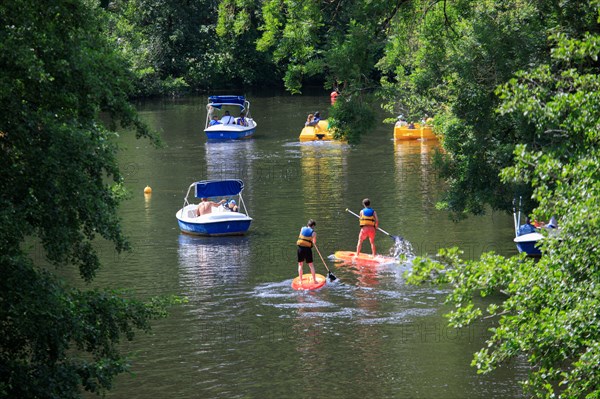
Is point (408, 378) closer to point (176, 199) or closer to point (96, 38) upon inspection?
point (96, 38)

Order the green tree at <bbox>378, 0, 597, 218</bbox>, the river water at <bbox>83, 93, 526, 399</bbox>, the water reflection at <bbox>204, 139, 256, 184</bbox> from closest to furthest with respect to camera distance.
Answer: the river water at <bbox>83, 93, 526, 399</bbox> < the green tree at <bbox>378, 0, 597, 218</bbox> < the water reflection at <bbox>204, 139, 256, 184</bbox>

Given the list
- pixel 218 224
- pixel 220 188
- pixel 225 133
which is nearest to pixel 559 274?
pixel 218 224

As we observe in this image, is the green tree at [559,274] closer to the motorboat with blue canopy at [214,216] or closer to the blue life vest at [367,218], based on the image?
the blue life vest at [367,218]

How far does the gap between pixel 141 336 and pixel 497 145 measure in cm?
834

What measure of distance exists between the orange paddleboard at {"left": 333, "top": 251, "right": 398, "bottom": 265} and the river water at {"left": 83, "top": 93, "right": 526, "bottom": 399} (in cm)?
28

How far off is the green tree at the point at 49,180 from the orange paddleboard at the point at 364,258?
1180 cm

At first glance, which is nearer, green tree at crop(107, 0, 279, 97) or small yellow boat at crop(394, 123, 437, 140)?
small yellow boat at crop(394, 123, 437, 140)

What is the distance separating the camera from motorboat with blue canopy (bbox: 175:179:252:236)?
1115 inches

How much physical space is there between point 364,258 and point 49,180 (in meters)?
13.4

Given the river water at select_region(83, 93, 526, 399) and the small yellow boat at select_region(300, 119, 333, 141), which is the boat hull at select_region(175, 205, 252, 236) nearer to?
the river water at select_region(83, 93, 526, 399)

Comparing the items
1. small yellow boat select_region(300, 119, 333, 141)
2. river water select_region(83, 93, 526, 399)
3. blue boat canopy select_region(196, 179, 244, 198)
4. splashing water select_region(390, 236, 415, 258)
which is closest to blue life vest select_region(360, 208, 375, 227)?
splashing water select_region(390, 236, 415, 258)

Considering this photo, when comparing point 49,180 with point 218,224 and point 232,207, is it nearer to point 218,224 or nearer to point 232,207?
point 218,224

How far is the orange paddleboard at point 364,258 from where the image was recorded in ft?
81.9

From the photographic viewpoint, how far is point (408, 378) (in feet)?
58.1
